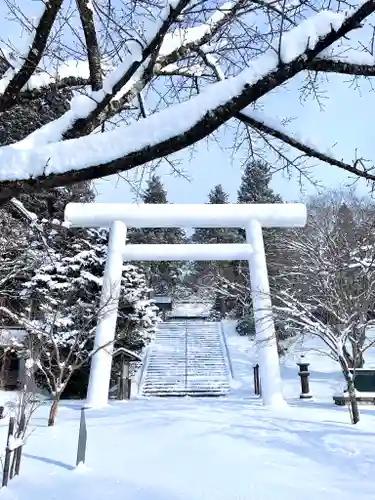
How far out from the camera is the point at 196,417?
9.10 m

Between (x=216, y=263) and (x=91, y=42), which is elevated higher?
(x=216, y=263)

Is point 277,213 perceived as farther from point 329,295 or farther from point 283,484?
point 283,484

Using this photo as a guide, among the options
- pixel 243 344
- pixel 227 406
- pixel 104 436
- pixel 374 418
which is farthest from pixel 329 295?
pixel 243 344

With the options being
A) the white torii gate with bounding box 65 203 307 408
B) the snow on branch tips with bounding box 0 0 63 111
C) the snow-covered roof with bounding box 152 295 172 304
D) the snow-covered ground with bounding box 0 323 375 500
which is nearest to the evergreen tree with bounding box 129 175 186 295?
the snow-covered roof with bounding box 152 295 172 304

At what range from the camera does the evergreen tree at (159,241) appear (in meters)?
31.5

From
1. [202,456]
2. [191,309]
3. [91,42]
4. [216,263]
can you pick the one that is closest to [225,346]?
[216,263]

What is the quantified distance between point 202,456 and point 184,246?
25.1 feet

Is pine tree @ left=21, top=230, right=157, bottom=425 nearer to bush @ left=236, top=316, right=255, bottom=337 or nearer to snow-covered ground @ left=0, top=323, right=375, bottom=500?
snow-covered ground @ left=0, top=323, right=375, bottom=500

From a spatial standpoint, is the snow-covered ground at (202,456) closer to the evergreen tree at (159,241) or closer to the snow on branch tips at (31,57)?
the snow on branch tips at (31,57)

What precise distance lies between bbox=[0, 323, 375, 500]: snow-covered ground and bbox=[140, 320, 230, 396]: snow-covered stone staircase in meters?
7.05

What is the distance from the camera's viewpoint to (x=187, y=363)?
66.2ft

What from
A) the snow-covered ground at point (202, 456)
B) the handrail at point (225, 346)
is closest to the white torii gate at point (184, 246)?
the snow-covered ground at point (202, 456)

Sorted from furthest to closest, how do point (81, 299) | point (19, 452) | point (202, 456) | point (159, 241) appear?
point (159, 241) → point (81, 299) → point (202, 456) → point (19, 452)

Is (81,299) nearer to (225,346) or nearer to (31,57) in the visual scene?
(225,346)
